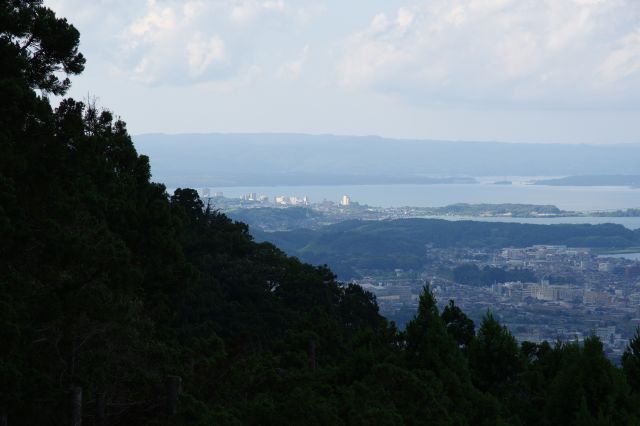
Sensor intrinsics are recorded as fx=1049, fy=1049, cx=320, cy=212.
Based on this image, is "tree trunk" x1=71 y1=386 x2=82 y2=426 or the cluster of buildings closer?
"tree trunk" x1=71 y1=386 x2=82 y2=426

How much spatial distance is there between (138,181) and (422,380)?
5.94 m

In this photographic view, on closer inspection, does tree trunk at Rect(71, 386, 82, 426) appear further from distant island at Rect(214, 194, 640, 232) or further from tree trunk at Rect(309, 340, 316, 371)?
distant island at Rect(214, 194, 640, 232)

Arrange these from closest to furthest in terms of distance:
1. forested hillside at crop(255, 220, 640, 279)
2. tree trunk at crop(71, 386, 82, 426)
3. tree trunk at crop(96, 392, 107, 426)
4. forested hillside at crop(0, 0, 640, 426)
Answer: tree trunk at crop(71, 386, 82, 426), forested hillside at crop(0, 0, 640, 426), tree trunk at crop(96, 392, 107, 426), forested hillside at crop(255, 220, 640, 279)

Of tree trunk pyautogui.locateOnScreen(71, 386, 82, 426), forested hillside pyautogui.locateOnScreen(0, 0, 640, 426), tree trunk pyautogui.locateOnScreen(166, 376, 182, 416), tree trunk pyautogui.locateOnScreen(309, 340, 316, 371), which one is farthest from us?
tree trunk pyautogui.locateOnScreen(309, 340, 316, 371)

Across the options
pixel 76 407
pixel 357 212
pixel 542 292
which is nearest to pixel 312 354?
pixel 76 407

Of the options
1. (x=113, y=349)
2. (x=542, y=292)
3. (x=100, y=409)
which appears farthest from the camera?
(x=542, y=292)

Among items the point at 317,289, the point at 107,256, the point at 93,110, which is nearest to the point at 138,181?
the point at 93,110

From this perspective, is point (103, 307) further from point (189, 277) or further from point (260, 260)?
point (260, 260)

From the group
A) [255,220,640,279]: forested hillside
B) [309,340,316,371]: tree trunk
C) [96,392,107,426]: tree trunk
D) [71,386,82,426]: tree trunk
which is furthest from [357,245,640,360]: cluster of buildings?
[71,386,82,426]: tree trunk

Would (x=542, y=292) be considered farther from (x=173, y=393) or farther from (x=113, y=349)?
(x=173, y=393)

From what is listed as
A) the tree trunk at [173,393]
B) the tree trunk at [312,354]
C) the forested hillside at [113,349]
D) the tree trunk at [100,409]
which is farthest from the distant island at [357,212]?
the tree trunk at [173,393]

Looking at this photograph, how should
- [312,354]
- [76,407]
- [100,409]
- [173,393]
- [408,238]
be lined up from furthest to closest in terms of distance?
1. [408,238]
2. [312,354]
3. [100,409]
4. [173,393]
5. [76,407]

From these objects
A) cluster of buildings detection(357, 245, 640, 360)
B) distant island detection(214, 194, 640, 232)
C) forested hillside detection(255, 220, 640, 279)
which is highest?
distant island detection(214, 194, 640, 232)

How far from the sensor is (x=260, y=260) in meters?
27.6
